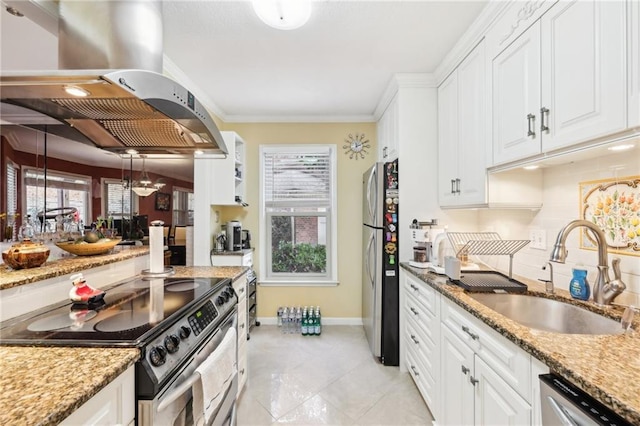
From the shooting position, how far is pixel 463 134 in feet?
6.85

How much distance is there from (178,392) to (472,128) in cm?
220

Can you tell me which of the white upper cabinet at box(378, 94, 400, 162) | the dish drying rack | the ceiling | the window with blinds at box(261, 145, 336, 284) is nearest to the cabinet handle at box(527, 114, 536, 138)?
the dish drying rack

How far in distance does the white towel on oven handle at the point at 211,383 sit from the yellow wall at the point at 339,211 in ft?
6.99

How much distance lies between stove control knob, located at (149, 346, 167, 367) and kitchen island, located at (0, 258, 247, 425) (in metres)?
0.08

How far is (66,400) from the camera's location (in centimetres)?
68

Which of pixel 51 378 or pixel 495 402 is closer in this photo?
pixel 51 378

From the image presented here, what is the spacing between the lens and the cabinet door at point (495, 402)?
1033 millimetres

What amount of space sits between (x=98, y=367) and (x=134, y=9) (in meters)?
1.50

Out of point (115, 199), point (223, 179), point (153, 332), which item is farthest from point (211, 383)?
point (223, 179)

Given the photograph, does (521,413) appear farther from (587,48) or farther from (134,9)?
(134,9)

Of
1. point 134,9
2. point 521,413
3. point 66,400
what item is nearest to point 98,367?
point 66,400

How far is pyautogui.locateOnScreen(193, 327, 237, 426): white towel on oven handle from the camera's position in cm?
117

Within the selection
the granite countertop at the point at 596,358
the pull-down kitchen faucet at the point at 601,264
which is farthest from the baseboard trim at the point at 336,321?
the pull-down kitchen faucet at the point at 601,264

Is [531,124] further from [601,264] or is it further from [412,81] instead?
[412,81]
